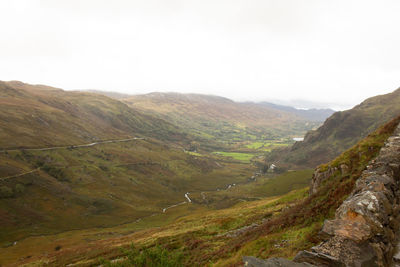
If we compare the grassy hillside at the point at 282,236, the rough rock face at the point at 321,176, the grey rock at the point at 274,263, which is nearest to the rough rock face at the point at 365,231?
the grey rock at the point at 274,263

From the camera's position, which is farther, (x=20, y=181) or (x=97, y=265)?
(x=20, y=181)

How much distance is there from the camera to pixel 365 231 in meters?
13.2

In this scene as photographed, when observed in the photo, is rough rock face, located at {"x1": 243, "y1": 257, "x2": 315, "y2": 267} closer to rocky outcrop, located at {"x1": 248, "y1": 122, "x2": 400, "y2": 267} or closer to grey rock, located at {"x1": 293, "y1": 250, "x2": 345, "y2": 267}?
rocky outcrop, located at {"x1": 248, "y1": 122, "x2": 400, "y2": 267}

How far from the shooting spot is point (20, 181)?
490 ft

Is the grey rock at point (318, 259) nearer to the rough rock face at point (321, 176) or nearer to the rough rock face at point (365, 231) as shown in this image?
the rough rock face at point (365, 231)

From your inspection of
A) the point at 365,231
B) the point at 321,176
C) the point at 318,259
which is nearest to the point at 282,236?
the point at 365,231

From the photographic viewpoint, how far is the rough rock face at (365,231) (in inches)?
486

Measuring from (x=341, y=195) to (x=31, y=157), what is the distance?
8684 inches

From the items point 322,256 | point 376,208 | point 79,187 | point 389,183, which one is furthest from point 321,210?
point 79,187

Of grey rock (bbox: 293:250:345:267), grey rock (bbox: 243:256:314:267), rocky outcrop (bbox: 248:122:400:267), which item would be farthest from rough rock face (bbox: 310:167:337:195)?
grey rock (bbox: 243:256:314:267)

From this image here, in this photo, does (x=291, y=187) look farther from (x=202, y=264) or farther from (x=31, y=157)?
(x=31, y=157)

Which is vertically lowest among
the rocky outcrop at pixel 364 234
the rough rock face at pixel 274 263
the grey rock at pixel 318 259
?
the rough rock face at pixel 274 263

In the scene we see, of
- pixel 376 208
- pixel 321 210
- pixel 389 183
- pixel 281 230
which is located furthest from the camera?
pixel 281 230

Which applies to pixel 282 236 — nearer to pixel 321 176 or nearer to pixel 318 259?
pixel 318 259
